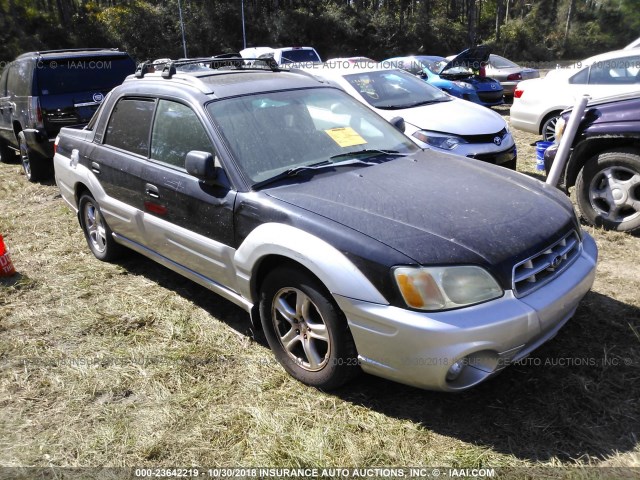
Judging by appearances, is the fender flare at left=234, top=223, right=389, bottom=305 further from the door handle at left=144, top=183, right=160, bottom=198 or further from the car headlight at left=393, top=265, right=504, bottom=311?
the door handle at left=144, top=183, right=160, bottom=198

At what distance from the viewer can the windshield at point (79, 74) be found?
7.79 meters

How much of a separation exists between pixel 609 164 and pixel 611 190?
0.79 ft

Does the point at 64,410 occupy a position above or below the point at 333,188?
below

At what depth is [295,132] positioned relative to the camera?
356 cm

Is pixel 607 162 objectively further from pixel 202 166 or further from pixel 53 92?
pixel 53 92

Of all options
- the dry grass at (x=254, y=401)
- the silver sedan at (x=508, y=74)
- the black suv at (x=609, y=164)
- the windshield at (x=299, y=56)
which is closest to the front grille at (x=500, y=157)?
the black suv at (x=609, y=164)

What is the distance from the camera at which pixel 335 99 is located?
4066 millimetres

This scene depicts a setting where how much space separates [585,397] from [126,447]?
7.95ft

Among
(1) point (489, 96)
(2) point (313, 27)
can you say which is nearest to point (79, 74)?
(1) point (489, 96)

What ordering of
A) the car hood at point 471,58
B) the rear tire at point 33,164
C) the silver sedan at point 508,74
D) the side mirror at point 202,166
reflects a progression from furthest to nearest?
the silver sedan at point 508,74 < the car hood at point 471,58 < the rear tire at point 33,164 < the side mirror at point 202,166

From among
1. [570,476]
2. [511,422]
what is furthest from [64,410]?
[570,476]

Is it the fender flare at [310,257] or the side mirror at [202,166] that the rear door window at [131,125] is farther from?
the fender flare at [310,257]

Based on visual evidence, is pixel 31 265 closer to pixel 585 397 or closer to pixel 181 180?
pixel 181 180

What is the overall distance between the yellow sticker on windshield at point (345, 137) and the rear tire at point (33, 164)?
20.5 ft
